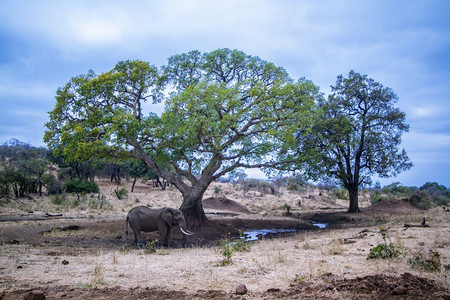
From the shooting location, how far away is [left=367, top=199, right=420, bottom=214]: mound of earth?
97.3ft

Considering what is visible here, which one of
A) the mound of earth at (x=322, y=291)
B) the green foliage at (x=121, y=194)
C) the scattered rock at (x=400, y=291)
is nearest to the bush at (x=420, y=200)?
the green foliage at (x=121, y=194)

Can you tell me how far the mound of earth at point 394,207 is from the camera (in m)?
29.7

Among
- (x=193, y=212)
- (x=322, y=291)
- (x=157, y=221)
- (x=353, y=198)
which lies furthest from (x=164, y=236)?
(x=353, y=198)

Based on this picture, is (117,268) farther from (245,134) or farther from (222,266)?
(245,134)

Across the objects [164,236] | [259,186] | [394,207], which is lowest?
[164,236]

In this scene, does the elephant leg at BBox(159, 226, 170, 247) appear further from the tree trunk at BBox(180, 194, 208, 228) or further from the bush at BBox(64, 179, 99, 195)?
the bush at BBox(64, 179, 99, 195)

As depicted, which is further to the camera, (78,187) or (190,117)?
(78,187)

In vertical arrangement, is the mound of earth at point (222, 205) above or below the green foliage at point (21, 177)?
below

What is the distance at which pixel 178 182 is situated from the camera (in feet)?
62.3

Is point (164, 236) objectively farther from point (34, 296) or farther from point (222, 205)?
point (222, 205)

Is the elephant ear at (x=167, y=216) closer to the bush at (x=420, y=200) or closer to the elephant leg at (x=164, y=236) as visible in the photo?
the elephant leg at (x=164, y=236)

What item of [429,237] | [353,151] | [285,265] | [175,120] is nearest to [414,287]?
[285,265]

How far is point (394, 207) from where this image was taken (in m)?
31.2

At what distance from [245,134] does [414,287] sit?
1348 cm
